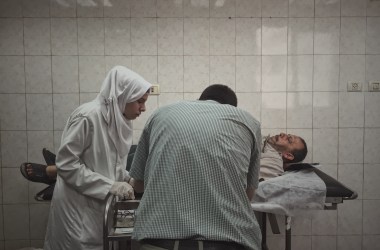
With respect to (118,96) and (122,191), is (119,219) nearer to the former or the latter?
(122,191)

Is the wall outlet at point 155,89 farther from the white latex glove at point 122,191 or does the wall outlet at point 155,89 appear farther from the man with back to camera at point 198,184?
the man with back to camera at point 198,184

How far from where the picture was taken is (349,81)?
3168 mm

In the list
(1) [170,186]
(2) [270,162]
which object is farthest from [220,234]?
(2) [270,162]

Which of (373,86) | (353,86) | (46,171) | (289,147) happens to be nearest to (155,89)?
(46,171)

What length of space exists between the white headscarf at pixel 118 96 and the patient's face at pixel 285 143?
1235 mm

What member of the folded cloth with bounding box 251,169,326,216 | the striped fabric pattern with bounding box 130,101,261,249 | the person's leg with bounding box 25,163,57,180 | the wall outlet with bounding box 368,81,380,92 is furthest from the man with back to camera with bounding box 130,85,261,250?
the wall outlet with bounding box 368,81,380,92

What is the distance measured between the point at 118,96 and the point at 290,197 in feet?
3.98

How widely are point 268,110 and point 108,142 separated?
1633 mm

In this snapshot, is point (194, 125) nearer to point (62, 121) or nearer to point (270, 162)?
point (270, 162)

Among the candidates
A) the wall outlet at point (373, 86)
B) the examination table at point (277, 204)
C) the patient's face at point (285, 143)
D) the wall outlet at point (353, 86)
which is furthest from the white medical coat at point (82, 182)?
the wall outlet at point (373, 86)

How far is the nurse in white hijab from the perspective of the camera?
1.94m

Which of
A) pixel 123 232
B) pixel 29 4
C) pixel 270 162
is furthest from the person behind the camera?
pixel 29 4

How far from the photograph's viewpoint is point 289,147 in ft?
9.18

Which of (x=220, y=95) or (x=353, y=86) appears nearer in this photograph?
(x=220, y=95)
